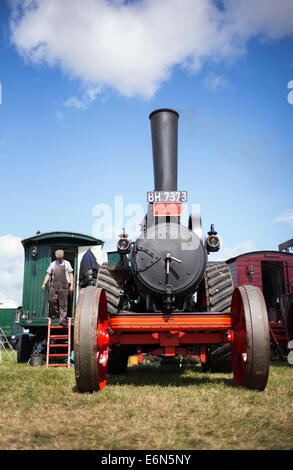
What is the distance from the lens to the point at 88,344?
346cm

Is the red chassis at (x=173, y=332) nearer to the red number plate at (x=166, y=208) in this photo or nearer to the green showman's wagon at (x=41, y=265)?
the red number plate at (x=166, y=208)

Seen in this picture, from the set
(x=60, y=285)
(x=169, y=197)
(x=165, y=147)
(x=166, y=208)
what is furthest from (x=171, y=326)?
(x=60, y=285)

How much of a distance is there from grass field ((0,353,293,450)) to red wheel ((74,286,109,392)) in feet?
0.43

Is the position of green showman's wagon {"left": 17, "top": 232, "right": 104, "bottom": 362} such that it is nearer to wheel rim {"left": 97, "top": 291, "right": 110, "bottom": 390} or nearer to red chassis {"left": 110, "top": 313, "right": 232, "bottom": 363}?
wheel rim {"left": 97, "top": 291, "right": 110, "bottom": 390}

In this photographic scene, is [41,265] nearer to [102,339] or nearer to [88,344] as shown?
[102,339]

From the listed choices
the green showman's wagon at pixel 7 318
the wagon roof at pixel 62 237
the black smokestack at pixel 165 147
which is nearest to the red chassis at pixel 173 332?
the black smokestack at pixel 165 147

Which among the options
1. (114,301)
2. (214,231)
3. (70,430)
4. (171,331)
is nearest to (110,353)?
(114,301)

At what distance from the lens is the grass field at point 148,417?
211 centimetres

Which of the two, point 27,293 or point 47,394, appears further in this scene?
point 27,293

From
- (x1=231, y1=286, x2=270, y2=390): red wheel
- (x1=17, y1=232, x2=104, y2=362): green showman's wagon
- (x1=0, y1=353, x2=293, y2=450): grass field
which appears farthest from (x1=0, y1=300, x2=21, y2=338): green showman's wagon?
(x1=231, y1=286, x2=270, y2=390): red wheel

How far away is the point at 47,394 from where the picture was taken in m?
3.55

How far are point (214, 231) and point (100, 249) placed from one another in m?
5.22
